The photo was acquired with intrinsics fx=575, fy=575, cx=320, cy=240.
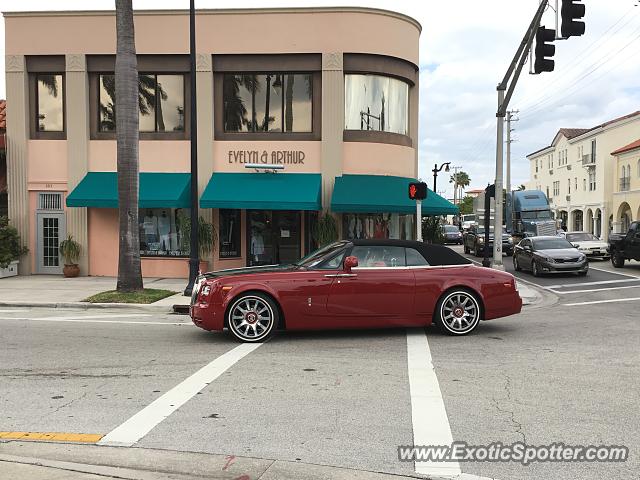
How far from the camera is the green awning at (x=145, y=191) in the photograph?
17375 millimetres

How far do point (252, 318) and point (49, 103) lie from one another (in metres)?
14.6

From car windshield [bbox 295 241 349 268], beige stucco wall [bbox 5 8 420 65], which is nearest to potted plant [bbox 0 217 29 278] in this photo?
beige stucco wall [bbox 5 8 420 65]

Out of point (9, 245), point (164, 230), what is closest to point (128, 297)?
point (164, 230)

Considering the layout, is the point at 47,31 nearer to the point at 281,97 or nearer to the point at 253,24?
the point at 253,24

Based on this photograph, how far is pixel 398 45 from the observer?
1881 centimetres

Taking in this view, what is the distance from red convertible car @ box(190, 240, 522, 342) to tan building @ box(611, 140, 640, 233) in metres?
44.3

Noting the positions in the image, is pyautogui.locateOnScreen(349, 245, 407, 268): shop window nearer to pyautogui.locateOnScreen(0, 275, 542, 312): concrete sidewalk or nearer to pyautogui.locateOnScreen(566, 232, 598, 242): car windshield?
pyautogui.locateOnScreen(0, 275, 542, 312): concrete sidewalk

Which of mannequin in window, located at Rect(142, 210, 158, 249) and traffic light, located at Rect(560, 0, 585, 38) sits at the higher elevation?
traffic light, located at Rect(560, 0, 585, 38)

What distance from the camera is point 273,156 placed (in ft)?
60.7

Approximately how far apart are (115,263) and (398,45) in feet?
38.4

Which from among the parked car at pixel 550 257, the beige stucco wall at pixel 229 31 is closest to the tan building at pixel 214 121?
the beige stucco wall at pixel 229 31

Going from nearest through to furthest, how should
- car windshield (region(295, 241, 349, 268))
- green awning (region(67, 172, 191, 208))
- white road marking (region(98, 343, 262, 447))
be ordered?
white road marking (region(98, 343, 262, 447)) < car windshield (region(295, 241, 349, 268)) < green awning (region(67, 172, 191, 208))

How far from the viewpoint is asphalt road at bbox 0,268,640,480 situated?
4.46 meters

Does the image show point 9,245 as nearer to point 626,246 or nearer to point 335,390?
point 335,390
